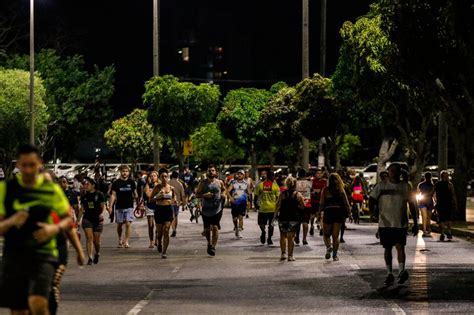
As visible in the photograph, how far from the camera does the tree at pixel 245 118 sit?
61500 millimetres

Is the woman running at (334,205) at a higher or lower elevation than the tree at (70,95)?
lower

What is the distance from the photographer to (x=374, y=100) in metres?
34.9

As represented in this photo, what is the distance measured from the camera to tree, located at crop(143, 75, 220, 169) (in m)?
54.7

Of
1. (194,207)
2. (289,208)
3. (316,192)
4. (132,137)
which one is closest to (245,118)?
(194,207)

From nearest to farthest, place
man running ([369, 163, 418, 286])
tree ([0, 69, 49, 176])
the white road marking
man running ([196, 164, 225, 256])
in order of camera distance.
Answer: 1. man running ([369, 163, 418, 286])
2. the white road marking
3. man running ([196, 164, 225, 256])
4. tree ([0, 69, 49, 176])

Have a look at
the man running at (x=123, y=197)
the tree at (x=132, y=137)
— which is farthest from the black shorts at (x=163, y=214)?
the tree at (x=132, y=137)

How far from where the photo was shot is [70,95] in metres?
69.9

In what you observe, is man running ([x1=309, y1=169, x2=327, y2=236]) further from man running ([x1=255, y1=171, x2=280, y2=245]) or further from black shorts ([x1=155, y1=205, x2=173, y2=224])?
black shorts ([x1=155, y1=205, x2=173, y2=224])

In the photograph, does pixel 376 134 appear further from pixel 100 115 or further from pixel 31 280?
pixel 31 280

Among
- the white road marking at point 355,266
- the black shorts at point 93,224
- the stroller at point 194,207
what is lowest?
the white road marking at point 355,266

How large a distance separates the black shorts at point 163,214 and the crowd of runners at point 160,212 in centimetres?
2

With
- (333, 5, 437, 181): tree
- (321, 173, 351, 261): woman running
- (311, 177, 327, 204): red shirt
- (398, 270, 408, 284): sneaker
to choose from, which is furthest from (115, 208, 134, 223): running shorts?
(333, 5, 437, 181): tree

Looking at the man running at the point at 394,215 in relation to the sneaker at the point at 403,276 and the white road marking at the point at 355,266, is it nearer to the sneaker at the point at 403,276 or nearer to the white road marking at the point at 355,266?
the sneaker at the point at 403,276

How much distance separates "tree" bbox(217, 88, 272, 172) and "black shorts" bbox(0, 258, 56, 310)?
51.8m
